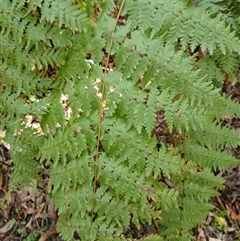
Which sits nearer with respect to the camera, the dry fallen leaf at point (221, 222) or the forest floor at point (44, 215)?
the forest floor at point (44, 215)

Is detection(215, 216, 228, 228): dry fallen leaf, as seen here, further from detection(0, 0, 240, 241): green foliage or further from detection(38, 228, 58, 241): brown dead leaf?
detection(0, 0, 240, 241): green foliage

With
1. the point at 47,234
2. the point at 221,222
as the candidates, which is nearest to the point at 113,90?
the point at 47,234

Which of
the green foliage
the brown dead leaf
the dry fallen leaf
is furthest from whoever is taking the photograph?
the dry fallen leaf

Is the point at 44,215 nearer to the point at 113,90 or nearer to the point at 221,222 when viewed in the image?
the point at 221,222

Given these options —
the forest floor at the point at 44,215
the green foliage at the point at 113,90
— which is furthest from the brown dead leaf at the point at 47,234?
the green foliage at the point at 113,90

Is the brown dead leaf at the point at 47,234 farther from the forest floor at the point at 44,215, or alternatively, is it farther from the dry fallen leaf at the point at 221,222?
the dry fallen leaf at the point at 221,222

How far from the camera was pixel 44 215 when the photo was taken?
3467mm

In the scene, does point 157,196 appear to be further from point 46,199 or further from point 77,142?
point 46,199

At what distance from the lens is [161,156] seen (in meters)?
2.10

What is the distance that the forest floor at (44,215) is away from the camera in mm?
3381

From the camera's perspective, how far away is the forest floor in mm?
3381

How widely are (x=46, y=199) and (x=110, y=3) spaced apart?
2.00 m

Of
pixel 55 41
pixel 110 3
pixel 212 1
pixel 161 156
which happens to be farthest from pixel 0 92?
pixel 212 1

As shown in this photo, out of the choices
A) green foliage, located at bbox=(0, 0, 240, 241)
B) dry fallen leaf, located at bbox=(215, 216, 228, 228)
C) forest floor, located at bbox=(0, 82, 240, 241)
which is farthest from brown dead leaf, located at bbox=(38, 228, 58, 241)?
dry fallen leaf, located at bbox=(215, 216, 228, 228)
